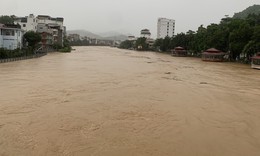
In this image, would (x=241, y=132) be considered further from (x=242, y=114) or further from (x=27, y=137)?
(x=27, y=137)

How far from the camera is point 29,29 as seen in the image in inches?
2233

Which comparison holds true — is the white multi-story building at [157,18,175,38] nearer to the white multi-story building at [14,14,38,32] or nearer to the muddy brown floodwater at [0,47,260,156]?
the white multi-story building at [14,14,38,32]

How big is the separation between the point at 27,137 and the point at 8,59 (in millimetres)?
24779

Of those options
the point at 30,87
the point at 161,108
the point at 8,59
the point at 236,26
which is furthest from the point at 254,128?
the point at 236,26

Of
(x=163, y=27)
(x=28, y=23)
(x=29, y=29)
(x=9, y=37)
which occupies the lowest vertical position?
(x=9, y=37)

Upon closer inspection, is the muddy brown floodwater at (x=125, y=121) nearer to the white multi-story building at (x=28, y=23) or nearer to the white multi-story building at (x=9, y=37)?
the white multi-story building at (x=9, y=37)

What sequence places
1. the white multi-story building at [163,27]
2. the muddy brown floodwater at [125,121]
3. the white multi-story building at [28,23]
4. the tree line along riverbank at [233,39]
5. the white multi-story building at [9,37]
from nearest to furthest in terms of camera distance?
1. the muddy brown floodwater at [125,121]
2. the tree line along riverbank at [233,39]
3. the white multi-story building at [9,37]
4. the white multi-story building at [28,23]
5. the white multi-story building at [163,27]

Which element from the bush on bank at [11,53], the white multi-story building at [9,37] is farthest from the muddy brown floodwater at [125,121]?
the white multi-story building at [9,37]

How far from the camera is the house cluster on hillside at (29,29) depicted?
38.7m

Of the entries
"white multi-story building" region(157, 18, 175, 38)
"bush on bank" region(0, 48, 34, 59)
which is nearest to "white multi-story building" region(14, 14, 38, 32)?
"bush on bank" region(0, 48, 34, 59)

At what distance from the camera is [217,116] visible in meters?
11.4

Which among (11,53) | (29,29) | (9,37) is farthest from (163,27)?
(11,53)

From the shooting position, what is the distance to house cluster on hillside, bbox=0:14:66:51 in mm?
38719

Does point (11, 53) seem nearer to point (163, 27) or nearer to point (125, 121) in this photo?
point (125, 121)
